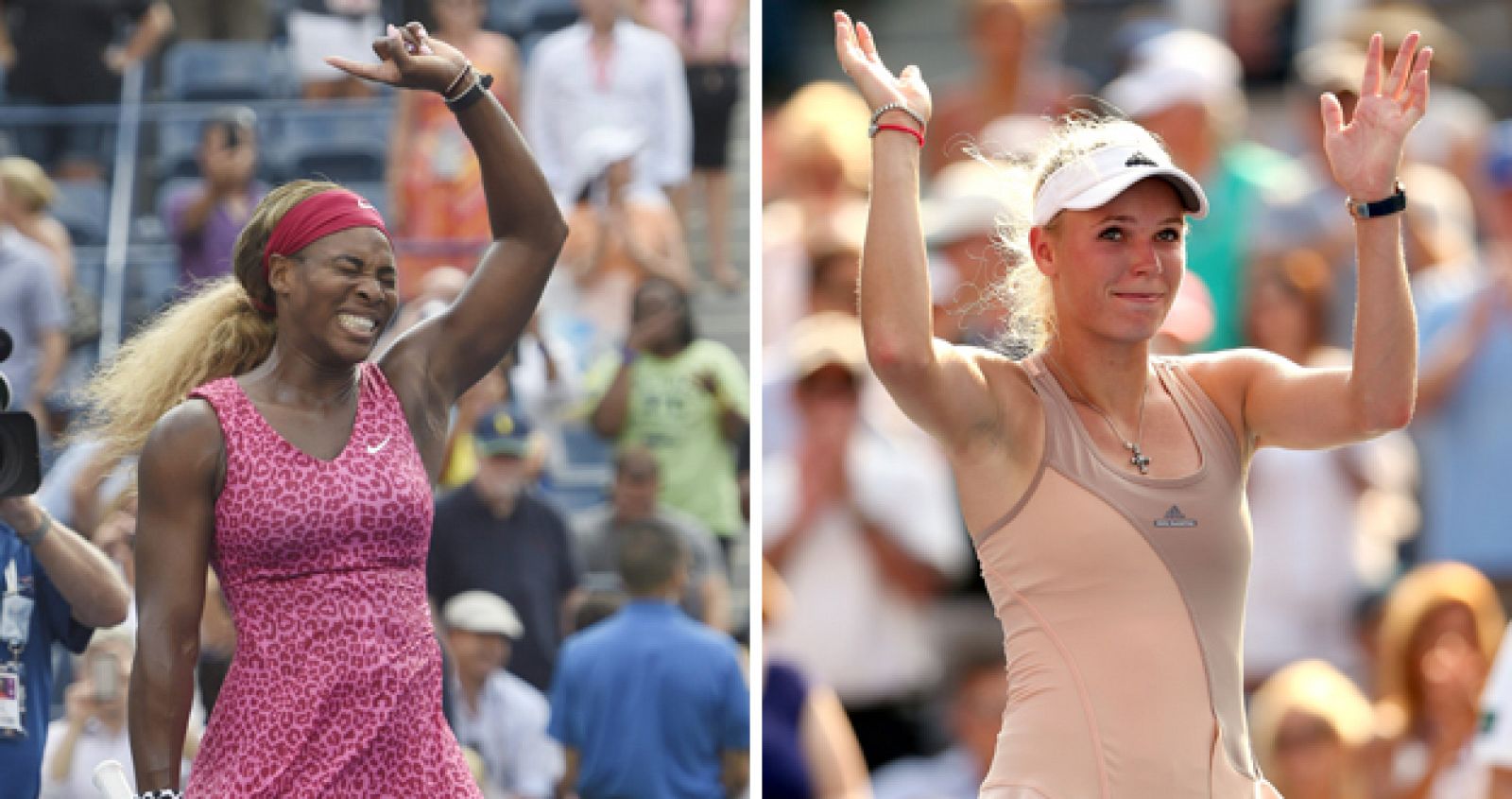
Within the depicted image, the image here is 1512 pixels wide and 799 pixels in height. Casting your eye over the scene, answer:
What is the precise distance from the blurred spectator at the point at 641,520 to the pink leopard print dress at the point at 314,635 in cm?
326

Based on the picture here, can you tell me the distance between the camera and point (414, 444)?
10.9ft

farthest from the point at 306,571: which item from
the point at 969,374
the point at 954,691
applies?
the point at 954,691

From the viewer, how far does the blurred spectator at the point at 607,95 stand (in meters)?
7.80

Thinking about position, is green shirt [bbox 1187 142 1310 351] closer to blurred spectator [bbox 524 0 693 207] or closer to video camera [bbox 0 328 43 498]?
blurred spectator [bbox 524 0 693 207]

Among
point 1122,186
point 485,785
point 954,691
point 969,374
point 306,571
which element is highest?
point 1122,186

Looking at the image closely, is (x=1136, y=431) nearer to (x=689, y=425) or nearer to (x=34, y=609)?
(x=34, y=609)

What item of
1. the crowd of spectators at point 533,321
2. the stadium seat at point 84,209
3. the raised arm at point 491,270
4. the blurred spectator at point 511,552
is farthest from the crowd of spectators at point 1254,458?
the stadium seat at point 84,209

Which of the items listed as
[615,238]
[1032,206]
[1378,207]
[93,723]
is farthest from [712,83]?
[1378,207]

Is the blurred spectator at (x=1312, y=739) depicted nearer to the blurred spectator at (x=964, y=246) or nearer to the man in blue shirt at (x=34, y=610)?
the blurred spectator at (x=964, y=246)

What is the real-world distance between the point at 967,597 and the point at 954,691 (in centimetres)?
44

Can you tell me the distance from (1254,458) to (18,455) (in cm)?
315

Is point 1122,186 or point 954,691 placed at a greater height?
point 1122,186

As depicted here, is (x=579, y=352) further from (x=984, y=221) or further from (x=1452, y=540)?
(x=1452, y=540)

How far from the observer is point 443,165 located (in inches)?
313
